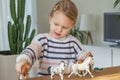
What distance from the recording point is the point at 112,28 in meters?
4.47

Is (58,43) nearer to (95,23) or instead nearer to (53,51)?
(53,51)

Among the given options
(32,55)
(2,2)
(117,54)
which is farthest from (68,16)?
(2,2)

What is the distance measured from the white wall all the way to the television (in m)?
0.22

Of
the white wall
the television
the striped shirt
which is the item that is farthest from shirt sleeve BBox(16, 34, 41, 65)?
the white wall

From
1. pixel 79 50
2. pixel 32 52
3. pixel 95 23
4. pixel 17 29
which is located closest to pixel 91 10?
pixel 95 23

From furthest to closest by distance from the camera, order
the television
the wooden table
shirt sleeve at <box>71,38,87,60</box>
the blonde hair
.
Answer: the television → shirt sleeve at <box>71,38,87,60</box> → the blonde hair → the wooden table

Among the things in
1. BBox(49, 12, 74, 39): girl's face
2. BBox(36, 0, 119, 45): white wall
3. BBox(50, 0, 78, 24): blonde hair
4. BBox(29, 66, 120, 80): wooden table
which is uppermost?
BBox(36, 0, 119, 45): white wall

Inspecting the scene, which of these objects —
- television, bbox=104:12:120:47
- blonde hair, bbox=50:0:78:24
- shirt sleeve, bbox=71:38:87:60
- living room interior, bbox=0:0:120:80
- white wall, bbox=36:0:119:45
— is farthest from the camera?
white wall, bbox=36:0:119:45

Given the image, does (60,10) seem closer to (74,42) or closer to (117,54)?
(74,42)

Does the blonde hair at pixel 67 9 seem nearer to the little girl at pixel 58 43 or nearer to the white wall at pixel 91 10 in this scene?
the little girl at pixel 58 43

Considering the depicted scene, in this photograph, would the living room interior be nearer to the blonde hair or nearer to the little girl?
the little girl

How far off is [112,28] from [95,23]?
1.65ft

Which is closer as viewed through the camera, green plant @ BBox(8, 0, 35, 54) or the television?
green plant @ BBox(8, 0, 35, 54)

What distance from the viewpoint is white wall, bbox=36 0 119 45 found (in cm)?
478
